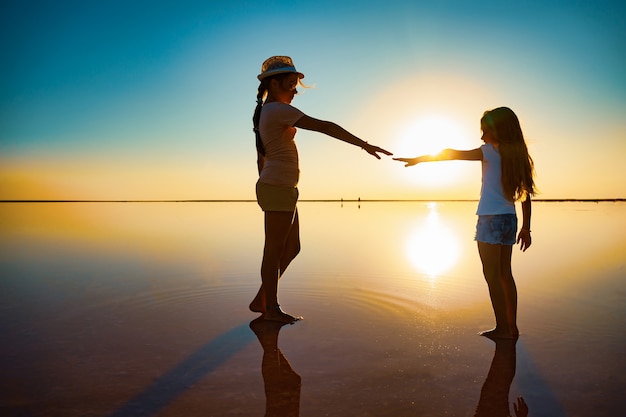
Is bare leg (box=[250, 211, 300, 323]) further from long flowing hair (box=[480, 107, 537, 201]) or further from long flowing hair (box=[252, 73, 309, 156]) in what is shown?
long flowing hair (box=[480, 107, 537, 201])

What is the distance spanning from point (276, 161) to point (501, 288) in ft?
7.35

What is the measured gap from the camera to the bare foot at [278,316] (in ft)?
13.9

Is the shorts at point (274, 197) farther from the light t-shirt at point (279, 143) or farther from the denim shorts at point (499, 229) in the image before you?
the denim shorts at point (499, 229)

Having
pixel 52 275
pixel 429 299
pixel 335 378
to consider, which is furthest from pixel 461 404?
pixel 52 275

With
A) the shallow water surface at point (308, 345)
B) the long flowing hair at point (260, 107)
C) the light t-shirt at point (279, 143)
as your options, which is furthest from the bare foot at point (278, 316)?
the long flowing hair at point (260, 107)

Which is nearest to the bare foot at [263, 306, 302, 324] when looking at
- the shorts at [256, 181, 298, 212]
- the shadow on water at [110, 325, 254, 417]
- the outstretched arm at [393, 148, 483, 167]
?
the shadow on water at [110, 325, 254, 417]

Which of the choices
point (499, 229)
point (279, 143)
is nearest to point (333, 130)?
point (279, 143)

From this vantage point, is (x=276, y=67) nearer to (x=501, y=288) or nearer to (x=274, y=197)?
(x=274, y=197)

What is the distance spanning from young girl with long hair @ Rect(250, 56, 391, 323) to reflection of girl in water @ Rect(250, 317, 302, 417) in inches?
26.2

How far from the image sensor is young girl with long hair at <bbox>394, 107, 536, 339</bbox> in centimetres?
374

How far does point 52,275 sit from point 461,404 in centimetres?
632

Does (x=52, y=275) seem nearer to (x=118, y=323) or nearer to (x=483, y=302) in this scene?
(x=118, y=323)

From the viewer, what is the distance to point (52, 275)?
6.79m

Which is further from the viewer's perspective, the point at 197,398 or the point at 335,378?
the point at 335,378
